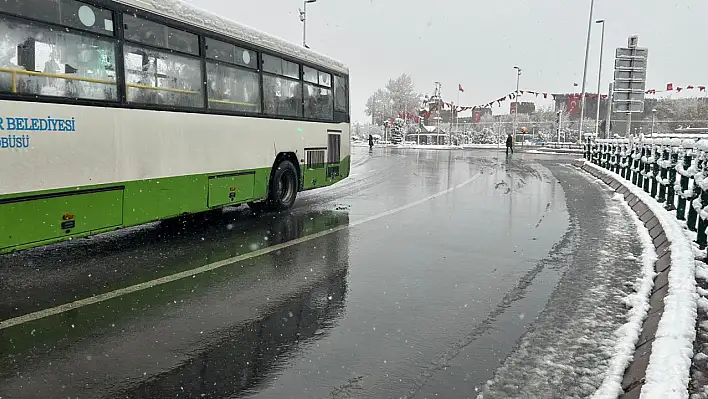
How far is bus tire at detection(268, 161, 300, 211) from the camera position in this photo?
10.9m

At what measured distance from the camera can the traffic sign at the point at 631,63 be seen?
1009 inches

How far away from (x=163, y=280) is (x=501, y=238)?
16.8ft

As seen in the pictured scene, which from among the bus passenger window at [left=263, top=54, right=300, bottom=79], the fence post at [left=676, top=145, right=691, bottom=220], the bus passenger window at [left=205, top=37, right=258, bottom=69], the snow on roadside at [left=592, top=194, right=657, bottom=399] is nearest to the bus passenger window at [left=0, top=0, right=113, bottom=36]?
the bus passenger window at [left=205, top=37, right=258, bottom=69]

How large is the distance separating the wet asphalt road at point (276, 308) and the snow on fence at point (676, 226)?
1045 millimetres

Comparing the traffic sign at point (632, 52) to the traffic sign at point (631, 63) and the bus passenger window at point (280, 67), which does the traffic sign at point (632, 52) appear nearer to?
the traffic sign at point (631, 63)

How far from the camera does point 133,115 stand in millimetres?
7328

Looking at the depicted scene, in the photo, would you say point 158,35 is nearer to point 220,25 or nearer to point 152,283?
point 220,25

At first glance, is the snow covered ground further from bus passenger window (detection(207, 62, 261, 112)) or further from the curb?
bus passenger window (detection(207, 62, 261, 112))

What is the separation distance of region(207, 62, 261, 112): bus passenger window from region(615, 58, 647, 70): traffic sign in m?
21.4

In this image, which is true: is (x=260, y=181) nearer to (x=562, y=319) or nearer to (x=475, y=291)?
(x=475, y=291)

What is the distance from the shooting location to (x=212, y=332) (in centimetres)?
458

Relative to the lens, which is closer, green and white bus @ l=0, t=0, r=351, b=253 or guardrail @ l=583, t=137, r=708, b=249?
green and white bus @ l=0, t=0, r=351, b=253

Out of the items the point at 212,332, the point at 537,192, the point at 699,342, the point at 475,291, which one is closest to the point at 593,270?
the point at 475,291

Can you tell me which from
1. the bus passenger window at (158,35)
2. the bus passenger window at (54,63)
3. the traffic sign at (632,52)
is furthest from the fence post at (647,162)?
the traffic sign at (632,52)
